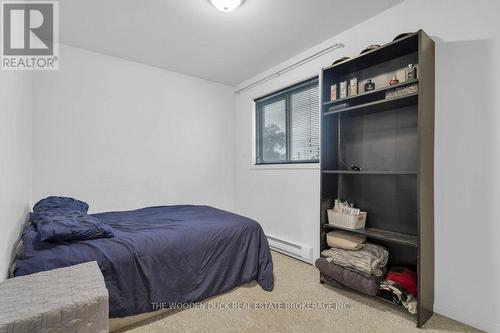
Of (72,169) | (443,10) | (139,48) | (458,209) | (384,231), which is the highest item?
(139,48)

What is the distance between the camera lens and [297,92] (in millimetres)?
3172

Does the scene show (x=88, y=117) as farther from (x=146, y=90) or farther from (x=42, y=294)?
(x=42, y=294)

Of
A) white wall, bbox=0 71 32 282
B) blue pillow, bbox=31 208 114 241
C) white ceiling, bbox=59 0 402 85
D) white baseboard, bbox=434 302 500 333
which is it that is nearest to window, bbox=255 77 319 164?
white ceiling, bbox=59 0 402 85

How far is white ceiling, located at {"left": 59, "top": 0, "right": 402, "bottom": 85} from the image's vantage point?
2061 mm

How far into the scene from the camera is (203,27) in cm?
237

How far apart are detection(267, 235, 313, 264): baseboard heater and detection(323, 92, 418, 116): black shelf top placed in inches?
61.9

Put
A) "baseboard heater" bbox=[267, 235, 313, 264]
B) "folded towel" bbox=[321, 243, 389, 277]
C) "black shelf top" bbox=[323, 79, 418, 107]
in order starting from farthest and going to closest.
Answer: "baseboard heater" bbox=[267, 235, 313, 264] → "folded towel" bbox=[321, 243, 389, 277] → "black shelf top" bbox=[323, 79, 418, 107]

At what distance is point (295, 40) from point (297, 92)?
2.26ft

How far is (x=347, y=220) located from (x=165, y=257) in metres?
1.56

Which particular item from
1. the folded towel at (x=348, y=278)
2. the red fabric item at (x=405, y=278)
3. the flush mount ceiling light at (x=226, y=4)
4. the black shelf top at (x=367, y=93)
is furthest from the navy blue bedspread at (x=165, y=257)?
the flush mount ceiling light at (x=226, y=4)

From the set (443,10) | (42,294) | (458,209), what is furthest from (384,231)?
(42,294)

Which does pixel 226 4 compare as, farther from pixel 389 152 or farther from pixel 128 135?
pixel 128 135

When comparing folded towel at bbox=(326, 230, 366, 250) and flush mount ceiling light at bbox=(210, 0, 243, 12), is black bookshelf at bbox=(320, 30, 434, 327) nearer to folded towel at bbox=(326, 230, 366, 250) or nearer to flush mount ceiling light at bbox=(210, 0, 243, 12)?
folded towel at bbox=(326, 230, 366, 250)

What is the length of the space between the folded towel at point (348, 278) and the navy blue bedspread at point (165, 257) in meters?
0.50
